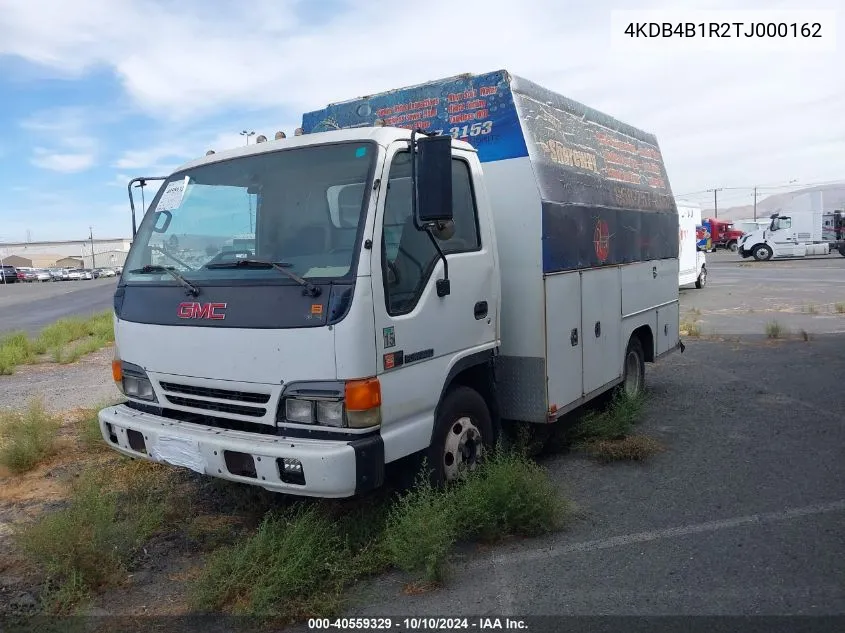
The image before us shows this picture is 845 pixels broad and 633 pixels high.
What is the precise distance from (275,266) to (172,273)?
85 centimetres

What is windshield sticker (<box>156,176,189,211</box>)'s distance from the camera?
483cm

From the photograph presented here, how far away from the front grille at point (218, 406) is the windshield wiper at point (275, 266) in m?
0.73

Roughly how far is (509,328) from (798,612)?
2573 mm

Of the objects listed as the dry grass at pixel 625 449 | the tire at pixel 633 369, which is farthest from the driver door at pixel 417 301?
the tire at pixel 633 369

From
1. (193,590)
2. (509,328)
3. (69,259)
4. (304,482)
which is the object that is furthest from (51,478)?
(69,259)

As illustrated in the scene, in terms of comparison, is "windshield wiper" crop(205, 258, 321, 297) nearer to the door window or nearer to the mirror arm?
the door window

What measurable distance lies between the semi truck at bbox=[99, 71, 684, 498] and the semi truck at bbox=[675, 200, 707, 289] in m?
16.0

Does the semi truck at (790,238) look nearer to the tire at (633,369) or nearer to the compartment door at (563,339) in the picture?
the tire at (633,369)

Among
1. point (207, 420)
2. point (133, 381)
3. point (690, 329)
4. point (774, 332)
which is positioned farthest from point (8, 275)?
point (207, 420)

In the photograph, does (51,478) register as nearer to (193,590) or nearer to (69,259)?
(193,590)

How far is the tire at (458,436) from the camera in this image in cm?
443

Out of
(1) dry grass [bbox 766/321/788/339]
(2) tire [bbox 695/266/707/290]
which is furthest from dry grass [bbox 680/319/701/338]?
(2) tire [bbox 695/266/707/290]

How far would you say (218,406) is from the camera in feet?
13.6

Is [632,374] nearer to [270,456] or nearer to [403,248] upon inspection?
[403,248]
